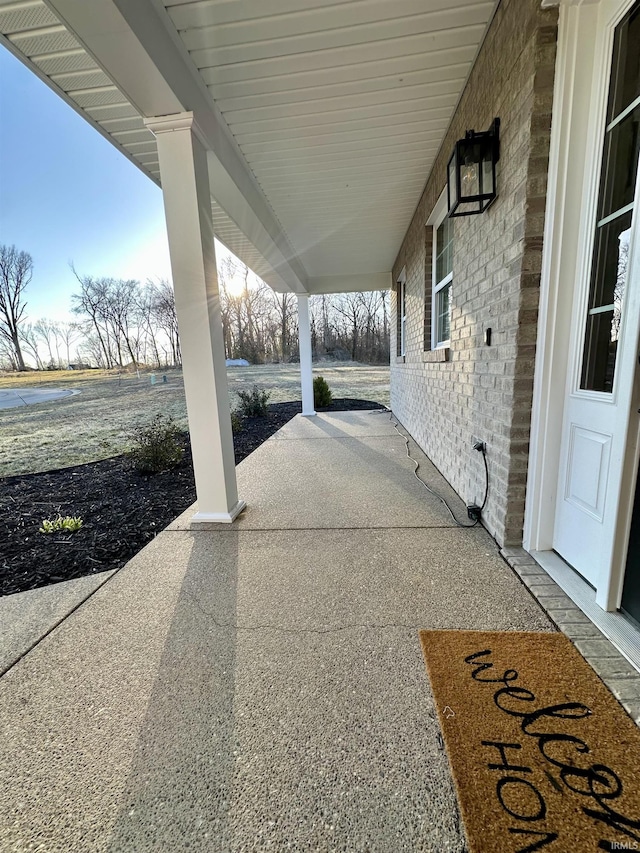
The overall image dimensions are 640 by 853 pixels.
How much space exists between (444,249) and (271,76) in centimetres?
220

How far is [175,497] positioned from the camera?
3453 mm

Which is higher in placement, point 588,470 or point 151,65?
point 151,65

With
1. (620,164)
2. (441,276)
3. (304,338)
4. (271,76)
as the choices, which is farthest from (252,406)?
(620,164)

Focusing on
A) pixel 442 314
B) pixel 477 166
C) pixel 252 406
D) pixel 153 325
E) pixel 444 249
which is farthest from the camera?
pixel 153 325

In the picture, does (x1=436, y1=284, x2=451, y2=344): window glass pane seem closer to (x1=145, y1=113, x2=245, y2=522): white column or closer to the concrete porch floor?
the concrete porch floor

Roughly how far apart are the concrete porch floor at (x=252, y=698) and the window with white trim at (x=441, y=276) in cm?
231

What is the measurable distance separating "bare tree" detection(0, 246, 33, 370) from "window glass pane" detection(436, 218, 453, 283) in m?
7.30

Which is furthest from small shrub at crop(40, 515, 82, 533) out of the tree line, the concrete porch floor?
the tree line

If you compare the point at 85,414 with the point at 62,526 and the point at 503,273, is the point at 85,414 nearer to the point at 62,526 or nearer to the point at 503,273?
the point at 62,526

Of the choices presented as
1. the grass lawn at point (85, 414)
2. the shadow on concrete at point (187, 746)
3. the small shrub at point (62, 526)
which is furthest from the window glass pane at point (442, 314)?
the grass lawn at point (85, 414)

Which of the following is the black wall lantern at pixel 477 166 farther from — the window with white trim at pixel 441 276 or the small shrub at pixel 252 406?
the small shrub at pixel 252 406

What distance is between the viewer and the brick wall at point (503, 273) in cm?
175

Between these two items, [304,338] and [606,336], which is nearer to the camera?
[606,336]

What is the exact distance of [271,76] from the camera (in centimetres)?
228
